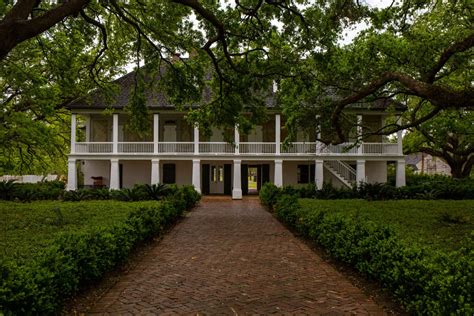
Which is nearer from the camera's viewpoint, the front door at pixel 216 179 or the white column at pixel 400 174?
the white column at pixel 400 174

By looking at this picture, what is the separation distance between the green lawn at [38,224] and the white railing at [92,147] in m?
10.8

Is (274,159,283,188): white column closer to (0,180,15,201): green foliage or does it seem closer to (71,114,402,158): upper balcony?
(71,114,402,158): upper balcony

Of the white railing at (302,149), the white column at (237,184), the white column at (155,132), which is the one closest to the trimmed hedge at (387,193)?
the white column at (237,184)

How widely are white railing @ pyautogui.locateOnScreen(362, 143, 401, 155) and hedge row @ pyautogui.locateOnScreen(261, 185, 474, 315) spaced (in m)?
18.3

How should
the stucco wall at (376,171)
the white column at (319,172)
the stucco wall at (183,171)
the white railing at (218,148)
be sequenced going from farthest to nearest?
1. the stucco wall at (183,171)
2. the stucco wall at (376,171)
3. the white railing at (218,148)
4. the white column at (319,172)

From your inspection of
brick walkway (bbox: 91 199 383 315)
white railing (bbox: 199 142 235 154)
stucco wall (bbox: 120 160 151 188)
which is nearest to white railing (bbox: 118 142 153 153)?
stucco wall (bbox: 120 160 151 188)

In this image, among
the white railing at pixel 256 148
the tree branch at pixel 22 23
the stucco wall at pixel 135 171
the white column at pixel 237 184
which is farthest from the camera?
the stucco wall at pixel 135 171

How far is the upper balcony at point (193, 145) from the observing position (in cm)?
2562

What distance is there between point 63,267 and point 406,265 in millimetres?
4282

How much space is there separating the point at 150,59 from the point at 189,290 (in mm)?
8879

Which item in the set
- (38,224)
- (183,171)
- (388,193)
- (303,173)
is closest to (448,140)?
(303,173)

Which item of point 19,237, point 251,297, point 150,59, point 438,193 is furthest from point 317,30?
point 438,193

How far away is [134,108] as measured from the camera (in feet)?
44.4

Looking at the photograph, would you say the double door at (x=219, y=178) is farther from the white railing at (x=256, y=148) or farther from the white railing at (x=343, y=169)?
the white railing at (x=343, y=169)
